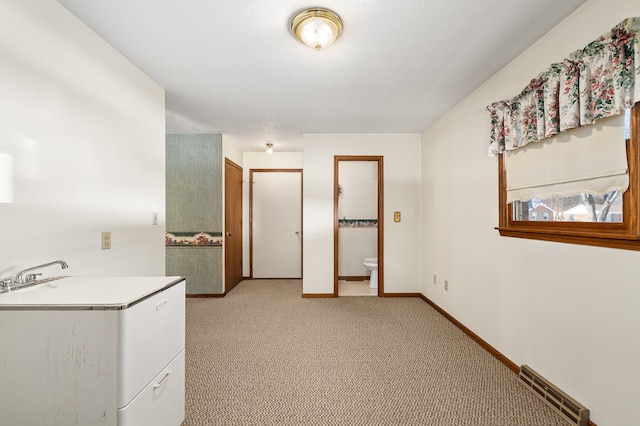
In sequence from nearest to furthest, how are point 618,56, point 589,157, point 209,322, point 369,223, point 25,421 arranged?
1. point 25,421
2. point 618,56
3. point 589,157
4. point 209,322
5. point 369,223

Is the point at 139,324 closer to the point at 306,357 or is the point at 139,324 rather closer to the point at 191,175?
the point at 306,357

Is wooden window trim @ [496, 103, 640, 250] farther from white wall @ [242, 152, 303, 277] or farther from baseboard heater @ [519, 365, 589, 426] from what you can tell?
white wall @ [242, 152, 303, 277]

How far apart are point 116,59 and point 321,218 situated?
2.88 meters

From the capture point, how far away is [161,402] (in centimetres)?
133

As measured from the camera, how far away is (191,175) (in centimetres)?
424

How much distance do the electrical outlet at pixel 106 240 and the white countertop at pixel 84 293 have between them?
44 cm

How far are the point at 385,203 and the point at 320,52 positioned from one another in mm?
2586

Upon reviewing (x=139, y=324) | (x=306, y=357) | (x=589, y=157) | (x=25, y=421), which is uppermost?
(x=589, y=157)

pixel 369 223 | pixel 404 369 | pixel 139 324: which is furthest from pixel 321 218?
pixel 139 324

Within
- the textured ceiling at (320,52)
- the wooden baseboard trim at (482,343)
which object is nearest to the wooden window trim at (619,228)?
the textured ceiling at (320,52)

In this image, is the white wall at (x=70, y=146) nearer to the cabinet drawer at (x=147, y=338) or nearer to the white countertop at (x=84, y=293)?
the white countertop at (x=84, y=293)

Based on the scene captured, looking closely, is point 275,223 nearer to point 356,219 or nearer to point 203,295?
point 356,219

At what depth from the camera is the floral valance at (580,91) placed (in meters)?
1.37

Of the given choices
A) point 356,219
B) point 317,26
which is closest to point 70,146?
point 317,26
